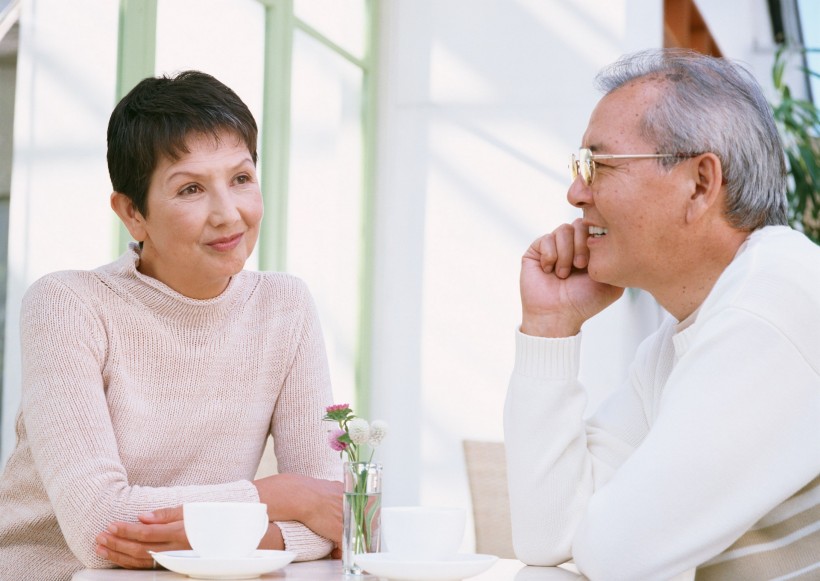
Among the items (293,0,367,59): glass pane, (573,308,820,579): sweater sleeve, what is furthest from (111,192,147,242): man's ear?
(293,0,367,59): glass pane

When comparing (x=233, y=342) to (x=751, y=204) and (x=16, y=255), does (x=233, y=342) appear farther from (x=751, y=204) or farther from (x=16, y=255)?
(x=16, y=255)

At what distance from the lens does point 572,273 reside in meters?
1.87

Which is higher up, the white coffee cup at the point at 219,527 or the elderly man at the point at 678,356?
the elderly man at the point at 678,356

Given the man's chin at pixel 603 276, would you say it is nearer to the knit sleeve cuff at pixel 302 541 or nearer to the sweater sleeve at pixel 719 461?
the sweater sleeve at pixel 719 461

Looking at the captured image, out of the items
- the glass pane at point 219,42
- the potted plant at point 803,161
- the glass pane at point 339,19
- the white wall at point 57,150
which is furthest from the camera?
the potted plant at point 803,161

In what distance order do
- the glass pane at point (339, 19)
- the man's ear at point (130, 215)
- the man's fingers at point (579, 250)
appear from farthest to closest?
the glass pane at point (339, 19), the man's ear at point (130, 215), the man's fingers at point (579, 250)

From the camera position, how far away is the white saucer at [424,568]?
1356 millimetres

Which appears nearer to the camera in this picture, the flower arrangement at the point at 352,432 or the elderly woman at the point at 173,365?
the flower arrangement at the point at 352,432

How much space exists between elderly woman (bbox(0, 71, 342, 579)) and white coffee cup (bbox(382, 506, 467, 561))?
0.93 ft

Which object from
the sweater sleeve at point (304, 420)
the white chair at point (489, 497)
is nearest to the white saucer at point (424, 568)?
the sweater sleeve at point (304, 420)

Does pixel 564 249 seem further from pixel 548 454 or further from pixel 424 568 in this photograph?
pixel 424 568

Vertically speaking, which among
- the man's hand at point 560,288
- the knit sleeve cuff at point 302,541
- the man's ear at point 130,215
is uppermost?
the man's ear at point 130,215

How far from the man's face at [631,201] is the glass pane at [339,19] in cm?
331

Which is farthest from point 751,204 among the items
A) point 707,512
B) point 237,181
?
point 237,181
